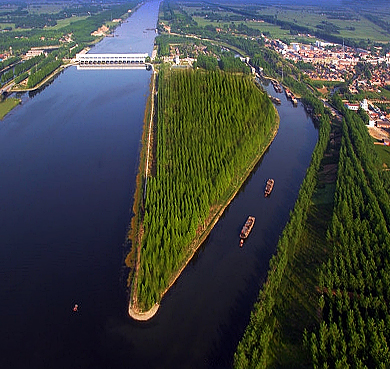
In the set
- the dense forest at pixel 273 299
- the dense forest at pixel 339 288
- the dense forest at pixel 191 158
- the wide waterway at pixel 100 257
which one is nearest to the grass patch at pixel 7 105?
the wide waterway at pixel 100 257

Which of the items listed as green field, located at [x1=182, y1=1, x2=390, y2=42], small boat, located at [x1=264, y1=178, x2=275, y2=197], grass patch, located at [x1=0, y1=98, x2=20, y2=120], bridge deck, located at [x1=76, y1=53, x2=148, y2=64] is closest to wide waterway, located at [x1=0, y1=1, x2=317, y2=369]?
small boat, located at [x1=264, y1=178, x2=275, y2=197]

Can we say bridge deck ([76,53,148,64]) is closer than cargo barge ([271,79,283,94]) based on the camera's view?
No

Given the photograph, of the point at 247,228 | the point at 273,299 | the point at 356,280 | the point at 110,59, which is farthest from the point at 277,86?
the point at 273,299

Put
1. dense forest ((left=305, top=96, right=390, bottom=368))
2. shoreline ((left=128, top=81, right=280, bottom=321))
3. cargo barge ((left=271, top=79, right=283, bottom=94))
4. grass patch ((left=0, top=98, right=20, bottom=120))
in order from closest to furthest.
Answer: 1. dense forest ((left=305, top=96, right=390, bottom=368))
2. shoreline ((left=128, top=81, right=280, bottom=321))
3. grass patch ((left=0, top=98, right=20, bottom=120))
4. cargo barge ((left=271, top=79, right=283, bottom=94))

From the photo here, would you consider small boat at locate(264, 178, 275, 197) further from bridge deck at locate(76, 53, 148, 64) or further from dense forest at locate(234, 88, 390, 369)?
bridge deck at locate(76, 53, 148, 64)

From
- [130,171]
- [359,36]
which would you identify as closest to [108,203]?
[130,171]

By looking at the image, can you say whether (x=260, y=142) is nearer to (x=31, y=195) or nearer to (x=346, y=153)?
(x=346, y=153)
